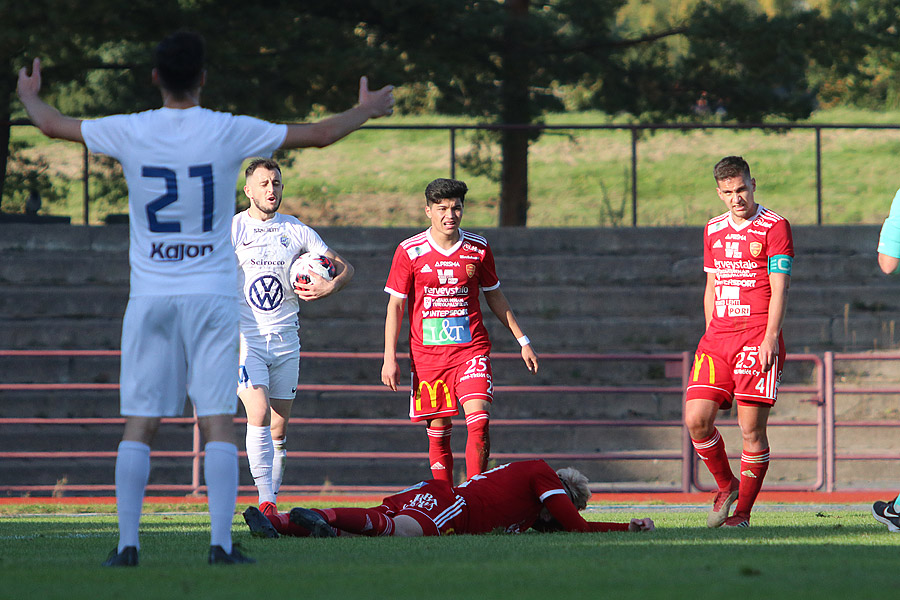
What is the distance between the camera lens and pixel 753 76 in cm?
2012

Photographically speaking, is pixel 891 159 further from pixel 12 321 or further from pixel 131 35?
pixel 12 321

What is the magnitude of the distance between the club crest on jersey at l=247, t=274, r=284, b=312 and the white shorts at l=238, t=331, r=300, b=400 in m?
0.21

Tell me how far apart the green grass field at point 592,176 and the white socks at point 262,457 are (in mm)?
10636

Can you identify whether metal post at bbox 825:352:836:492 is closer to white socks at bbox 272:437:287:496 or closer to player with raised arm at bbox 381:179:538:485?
player with raised arm at bbox 381:179:538:485

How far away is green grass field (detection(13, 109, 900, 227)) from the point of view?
19859 mm

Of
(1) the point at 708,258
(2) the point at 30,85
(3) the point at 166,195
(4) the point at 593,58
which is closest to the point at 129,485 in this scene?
(3) the point at 166,195

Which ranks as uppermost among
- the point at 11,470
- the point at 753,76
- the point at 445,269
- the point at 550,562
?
the point at 753,76

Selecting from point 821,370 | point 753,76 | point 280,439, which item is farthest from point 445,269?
point 753,76

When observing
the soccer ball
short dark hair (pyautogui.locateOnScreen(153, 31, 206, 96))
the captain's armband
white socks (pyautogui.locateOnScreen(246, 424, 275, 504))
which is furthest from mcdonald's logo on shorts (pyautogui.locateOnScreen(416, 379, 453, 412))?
short dark hair (pyautogui.locateOnScreen(153, 31, 206, 96))

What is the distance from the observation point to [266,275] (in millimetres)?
8164

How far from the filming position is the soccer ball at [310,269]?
316 inches

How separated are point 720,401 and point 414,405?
2.10 m

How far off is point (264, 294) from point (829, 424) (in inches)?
281

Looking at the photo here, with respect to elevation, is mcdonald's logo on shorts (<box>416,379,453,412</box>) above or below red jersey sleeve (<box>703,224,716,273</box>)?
below
